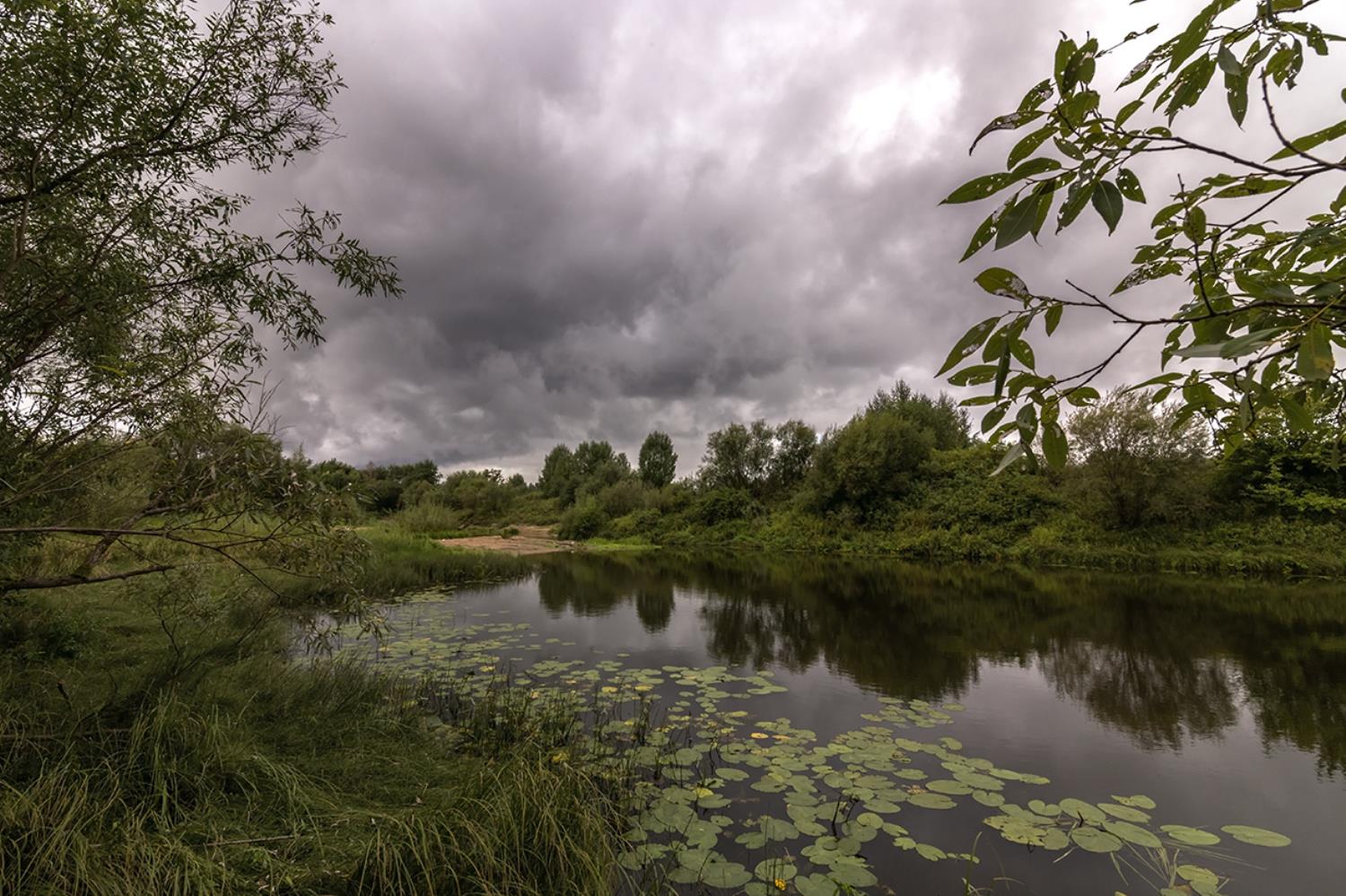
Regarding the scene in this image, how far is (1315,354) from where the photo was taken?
930 mm

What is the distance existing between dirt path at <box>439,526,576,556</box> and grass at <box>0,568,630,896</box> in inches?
872

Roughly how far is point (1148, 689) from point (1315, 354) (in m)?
8.98

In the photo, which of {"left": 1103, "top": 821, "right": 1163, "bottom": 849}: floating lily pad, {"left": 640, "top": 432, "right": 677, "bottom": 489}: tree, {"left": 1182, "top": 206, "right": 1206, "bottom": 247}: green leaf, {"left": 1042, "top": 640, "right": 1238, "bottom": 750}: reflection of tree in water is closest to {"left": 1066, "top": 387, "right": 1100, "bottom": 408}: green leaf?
{"left": 1182, "top": 206, "right": 1206, "bottom": 247}: green leaf

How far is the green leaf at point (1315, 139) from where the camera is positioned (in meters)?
1.19

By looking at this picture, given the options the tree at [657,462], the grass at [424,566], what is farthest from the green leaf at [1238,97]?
the tree at [657,462]

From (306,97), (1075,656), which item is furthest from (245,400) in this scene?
(1075,656)

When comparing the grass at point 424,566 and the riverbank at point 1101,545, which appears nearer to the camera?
the grass at point 424,566

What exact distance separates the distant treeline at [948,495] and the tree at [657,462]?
0.56 feet

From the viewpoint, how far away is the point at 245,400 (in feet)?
16.0

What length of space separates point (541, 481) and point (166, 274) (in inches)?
2502

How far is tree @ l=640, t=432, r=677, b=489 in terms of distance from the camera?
54250 mm

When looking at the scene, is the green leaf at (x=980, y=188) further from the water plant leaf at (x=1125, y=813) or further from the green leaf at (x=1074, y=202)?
the water plant leaf at (x=1125, y=813)

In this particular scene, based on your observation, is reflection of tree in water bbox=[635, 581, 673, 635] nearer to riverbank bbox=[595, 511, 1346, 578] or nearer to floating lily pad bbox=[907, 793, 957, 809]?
floating lily pad bbox=[907, 793, 957, 809]

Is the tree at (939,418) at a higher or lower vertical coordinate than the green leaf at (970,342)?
higher
